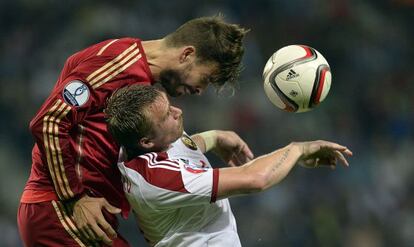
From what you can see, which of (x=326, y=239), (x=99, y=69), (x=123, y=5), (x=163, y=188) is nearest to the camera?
(x=163, y=188)

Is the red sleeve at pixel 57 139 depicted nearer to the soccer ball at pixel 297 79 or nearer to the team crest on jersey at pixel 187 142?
the team crest on jersey at pixel 187 142

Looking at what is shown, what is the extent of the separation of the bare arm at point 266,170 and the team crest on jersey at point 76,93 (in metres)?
0.69

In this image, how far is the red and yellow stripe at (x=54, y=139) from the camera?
3.53 m

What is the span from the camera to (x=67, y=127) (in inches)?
141

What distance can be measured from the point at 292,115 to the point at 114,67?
15.3 ft

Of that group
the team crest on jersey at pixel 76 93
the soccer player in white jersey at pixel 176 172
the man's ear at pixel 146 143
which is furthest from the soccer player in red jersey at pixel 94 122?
the man's ear at pixel 146 143

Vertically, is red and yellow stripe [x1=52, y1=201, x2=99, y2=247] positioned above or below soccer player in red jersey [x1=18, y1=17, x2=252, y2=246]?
below

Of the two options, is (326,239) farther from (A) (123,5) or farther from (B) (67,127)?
(B) (67,127)

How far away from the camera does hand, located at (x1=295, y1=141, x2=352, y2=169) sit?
360 centimetres

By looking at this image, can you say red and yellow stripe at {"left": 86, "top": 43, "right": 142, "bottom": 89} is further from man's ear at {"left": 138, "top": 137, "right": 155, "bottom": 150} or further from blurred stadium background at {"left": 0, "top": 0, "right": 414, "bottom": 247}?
blurred stadium background at {"left": 0, "top": 0, "right": 414, "bottom": 247}

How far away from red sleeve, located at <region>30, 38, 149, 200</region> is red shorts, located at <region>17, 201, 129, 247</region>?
12 cm

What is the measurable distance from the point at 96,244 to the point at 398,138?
206 inches

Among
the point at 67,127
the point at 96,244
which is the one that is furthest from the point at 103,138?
the point at 96,244

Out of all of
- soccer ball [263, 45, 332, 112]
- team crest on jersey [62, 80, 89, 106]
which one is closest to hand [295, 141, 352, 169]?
soccer ball [263, 45, 332, 112]
